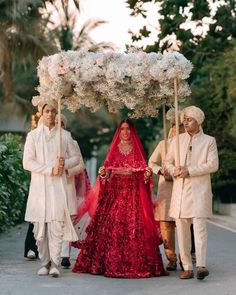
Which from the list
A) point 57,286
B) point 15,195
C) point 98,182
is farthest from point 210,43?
point 57,286

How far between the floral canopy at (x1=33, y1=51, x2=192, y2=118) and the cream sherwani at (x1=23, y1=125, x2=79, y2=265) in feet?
2.14

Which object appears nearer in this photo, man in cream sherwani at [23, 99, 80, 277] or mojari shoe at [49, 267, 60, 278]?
mojari shoe at [49, 267, 60, 278]

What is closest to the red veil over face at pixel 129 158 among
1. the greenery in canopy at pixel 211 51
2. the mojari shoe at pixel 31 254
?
the mojari shoe at pixel 31 254

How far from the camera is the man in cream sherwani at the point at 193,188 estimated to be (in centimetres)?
1045

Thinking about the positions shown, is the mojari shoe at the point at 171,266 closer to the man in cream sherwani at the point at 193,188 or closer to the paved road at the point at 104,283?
the paved road at the point at 104,283

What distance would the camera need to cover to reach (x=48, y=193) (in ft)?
35.2

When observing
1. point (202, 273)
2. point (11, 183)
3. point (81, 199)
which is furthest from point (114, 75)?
point (11, 183)

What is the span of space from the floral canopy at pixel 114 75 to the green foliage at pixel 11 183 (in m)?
4.46

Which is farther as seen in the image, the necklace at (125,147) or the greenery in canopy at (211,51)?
the greenery in canopy at (211,51)

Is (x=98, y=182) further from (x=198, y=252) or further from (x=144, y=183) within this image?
(x=198, y=252)

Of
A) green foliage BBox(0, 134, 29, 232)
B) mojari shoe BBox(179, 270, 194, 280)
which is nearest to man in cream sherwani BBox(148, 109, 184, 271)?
mojari shoe BBox(179, 270, 194, 280)

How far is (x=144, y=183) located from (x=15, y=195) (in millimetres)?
6129

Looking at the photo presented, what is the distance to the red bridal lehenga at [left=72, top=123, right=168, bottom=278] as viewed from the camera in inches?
421

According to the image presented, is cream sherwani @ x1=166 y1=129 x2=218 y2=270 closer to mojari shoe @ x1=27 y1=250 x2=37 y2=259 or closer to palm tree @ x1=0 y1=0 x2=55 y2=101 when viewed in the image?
mojari shoe @ x1=27 y1=250 x2=37 y2=259
